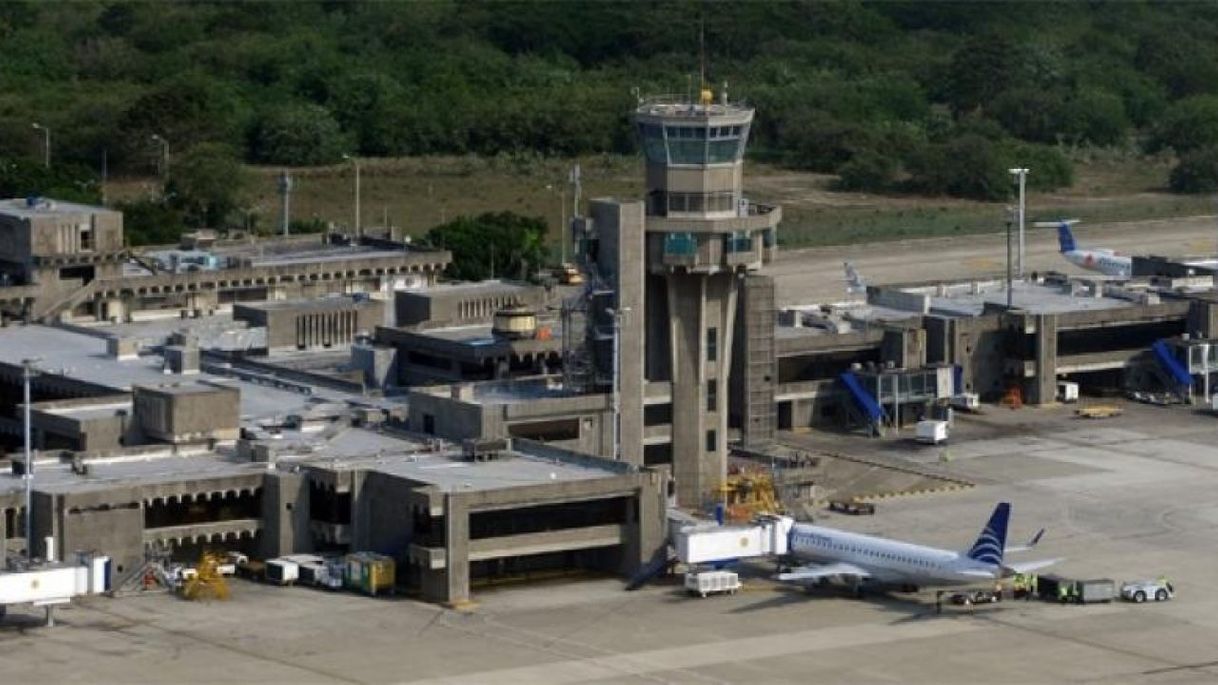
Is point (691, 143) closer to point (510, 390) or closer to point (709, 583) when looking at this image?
point (510, 390)

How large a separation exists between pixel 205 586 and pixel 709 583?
18.6m

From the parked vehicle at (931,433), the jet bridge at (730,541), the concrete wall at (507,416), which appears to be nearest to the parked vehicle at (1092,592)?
the jet bridge at (730,541)

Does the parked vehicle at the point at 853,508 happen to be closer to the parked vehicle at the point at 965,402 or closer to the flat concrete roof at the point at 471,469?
the flat concrete roof at the point at 471,469

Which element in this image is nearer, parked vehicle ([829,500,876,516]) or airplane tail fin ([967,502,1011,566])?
airplane tail fin ([967,502,1011,566])

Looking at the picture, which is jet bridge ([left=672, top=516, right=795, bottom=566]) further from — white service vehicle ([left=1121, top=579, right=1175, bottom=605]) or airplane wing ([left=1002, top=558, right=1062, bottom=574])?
white service vehicle ([left=1121, top=579, right=1175, bottom=605])

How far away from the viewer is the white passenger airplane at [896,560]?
138375 millimetres

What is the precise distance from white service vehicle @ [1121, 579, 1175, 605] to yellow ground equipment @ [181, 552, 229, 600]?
1312 inches

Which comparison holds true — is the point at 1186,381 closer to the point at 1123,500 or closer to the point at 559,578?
the point at 1123,500

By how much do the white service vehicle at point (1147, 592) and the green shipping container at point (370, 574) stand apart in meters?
27.3

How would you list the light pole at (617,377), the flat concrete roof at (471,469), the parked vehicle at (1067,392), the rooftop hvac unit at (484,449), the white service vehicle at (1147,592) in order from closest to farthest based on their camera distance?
the white service vehicle at (1147,592) < the flat concrete roof at (471,469) < the rooftop hvac unit at (484,449) < the light pole at (617,377) < the parked vehicle at (1067,392)

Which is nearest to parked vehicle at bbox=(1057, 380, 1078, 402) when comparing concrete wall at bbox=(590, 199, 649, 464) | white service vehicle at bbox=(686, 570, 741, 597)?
concrete wall at bbox=(590, 199, 649, 464)

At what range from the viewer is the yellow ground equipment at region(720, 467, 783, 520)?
508 ft

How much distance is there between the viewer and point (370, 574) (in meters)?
141

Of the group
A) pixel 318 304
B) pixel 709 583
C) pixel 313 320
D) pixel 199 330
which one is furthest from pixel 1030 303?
pixel 709 583
